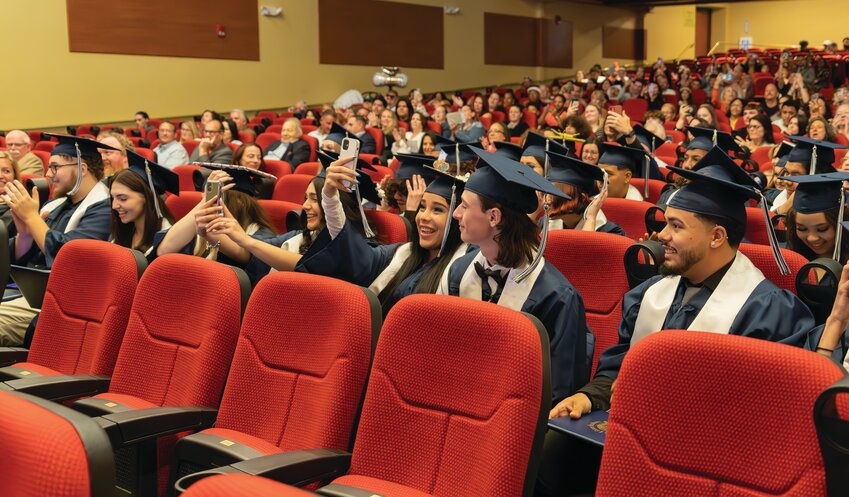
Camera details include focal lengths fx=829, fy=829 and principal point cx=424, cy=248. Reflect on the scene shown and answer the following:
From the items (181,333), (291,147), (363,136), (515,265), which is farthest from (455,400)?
(363,136)

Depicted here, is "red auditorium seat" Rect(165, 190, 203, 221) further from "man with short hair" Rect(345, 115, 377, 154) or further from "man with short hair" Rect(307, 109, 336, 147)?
"man with short hair" Rect(307, 109, 336, 147)

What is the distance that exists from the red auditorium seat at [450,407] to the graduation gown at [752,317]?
47cm

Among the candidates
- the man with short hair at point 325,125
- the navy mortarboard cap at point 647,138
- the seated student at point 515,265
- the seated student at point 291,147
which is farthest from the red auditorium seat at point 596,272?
the man with short hair at point 325,125

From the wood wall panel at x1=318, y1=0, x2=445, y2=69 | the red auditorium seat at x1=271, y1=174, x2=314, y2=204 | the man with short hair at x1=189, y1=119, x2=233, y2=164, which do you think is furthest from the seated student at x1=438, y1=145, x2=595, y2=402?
the wood wall panel at x1=318, y1=0, x2=445, y2=69

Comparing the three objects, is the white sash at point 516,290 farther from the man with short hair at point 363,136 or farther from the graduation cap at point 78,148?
the man with short hair at point 363,136

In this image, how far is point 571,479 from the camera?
216 cm

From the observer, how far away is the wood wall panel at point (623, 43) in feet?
75.5

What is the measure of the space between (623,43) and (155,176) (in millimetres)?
21494

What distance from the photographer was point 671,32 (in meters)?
24.8

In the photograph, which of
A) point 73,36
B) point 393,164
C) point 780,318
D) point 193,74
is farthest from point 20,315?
point 193,74

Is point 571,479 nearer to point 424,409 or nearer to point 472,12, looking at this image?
point 424,409

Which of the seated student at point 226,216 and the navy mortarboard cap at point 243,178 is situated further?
the navy mortarboard cap at point 243,178

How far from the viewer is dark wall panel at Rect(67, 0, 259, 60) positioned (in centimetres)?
1313

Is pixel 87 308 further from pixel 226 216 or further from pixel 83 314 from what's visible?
pixel 226 216
